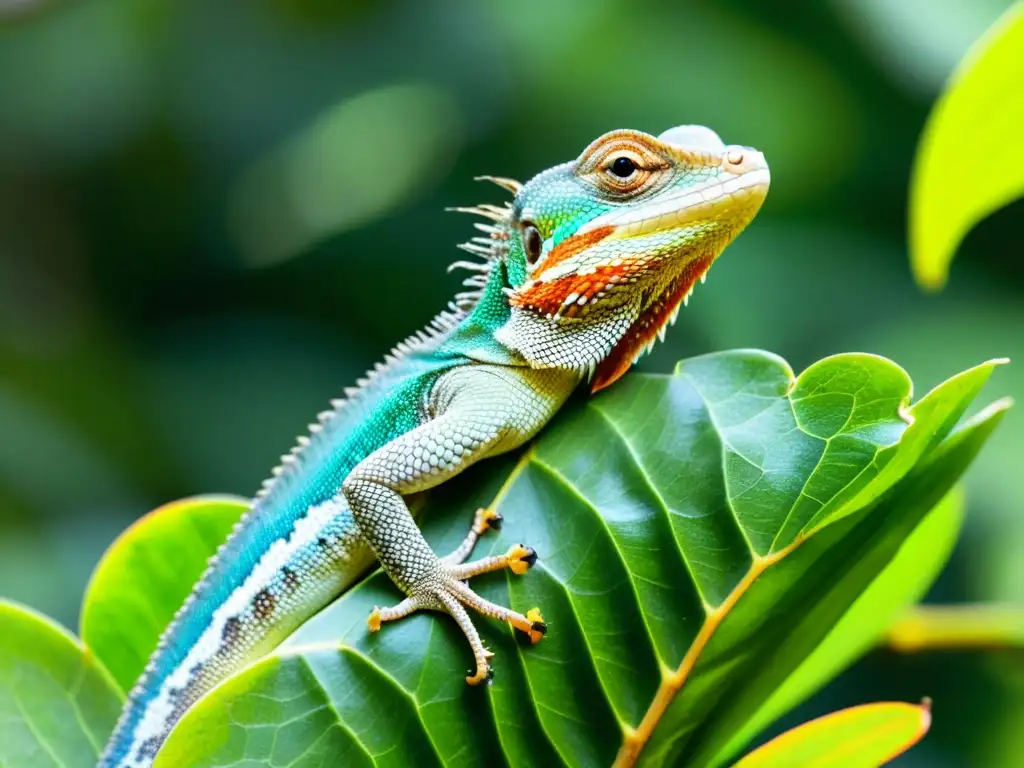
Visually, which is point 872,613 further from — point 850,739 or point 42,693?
point 42,693

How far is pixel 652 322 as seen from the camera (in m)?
1.86

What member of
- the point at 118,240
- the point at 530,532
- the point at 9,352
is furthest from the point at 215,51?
the point at 530,532

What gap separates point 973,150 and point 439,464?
3.20ft

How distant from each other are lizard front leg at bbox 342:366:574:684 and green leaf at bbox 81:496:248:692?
0.48 meters

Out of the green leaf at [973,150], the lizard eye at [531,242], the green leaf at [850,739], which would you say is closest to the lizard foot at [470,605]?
the green leaf at [850,739]

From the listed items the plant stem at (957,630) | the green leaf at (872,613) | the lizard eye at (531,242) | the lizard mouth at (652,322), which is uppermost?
the lizard eye at (531,242)

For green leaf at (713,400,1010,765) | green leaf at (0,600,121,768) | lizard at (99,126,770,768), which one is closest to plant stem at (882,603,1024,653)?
green leaf at (713,400,1010,765)

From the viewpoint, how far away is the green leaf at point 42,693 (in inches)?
70.2

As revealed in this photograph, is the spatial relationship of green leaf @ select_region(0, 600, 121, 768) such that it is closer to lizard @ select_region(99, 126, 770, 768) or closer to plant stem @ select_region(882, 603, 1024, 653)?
lizard @ select_region(99, 126, 770, 768)

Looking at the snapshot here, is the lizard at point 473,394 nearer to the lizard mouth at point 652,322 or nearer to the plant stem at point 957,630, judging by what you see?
the lizard mouth at point 652,322

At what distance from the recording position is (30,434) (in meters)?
4.78

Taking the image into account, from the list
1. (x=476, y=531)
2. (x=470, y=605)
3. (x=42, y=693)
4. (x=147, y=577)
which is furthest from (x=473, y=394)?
(x=42, y=693)

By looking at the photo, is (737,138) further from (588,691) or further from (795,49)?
(588,691)

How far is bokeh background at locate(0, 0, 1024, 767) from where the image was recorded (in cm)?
378
